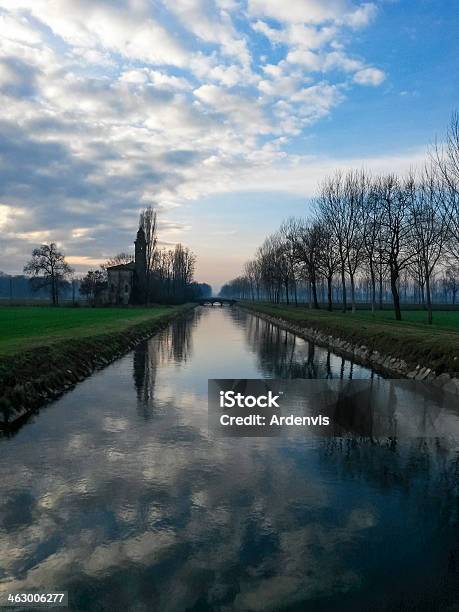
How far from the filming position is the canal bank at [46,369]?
14495 mm

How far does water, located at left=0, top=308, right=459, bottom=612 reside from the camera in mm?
5746

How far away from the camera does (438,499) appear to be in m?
8.27

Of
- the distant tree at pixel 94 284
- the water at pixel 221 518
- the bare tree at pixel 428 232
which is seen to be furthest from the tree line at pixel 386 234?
the distant tree at pixel 94 284

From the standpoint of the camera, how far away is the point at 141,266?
328 ft

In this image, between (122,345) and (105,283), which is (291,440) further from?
(105,283)

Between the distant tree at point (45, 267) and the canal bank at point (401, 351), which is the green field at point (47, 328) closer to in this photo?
the canal bank at point (401, 351)

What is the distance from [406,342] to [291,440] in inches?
566

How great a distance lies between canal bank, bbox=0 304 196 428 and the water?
1405 millimetres

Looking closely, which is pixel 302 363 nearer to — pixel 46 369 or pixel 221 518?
pixel 46 369

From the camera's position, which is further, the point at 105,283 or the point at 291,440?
the point at 105,283

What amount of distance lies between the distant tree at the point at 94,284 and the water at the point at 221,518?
316ft

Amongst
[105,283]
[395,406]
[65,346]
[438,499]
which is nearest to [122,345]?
[65,346]

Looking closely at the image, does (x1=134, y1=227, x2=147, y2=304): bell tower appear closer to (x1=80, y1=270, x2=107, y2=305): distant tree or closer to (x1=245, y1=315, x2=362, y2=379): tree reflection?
(x1=80, y1=270, x2=107, y2=305): distant tree

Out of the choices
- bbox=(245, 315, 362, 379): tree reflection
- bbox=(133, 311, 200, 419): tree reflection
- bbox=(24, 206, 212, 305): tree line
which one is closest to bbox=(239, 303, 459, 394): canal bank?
bbox=(245, 315, 362, 379): tree reflection
